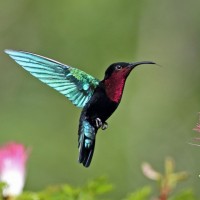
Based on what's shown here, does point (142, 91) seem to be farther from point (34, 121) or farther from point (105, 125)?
point (105, 125)

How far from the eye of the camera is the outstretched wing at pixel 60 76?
1851 millimetres

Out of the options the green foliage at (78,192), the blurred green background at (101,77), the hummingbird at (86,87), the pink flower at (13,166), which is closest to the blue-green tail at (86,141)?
the hummingbird at (86,87)

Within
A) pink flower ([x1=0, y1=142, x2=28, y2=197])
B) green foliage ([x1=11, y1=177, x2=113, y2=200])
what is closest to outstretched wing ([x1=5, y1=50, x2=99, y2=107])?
green foliage ([x1=11, y1=177, x2=113, y2=200])

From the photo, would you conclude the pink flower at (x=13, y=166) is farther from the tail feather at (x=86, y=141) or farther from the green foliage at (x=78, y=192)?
the tail feather at (x=86, y=141)

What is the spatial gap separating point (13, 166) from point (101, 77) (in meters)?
→ 5.68

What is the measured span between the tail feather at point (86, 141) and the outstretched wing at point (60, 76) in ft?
0.17

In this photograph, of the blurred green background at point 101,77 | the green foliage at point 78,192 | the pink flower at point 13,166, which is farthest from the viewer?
the blurred green background at point 101,77

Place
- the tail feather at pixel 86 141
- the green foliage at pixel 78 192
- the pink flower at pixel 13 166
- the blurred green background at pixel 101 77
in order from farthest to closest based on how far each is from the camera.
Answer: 1. the blurred green background at pixel 101 77
2. the pink flower at pixel 13 166
3. the green foliage at pixel 78 192
4. the tail feather at pixel 86 141

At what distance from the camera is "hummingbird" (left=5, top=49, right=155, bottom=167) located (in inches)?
70.5

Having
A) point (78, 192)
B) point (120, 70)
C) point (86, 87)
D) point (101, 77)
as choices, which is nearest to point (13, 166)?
point (78, 192)

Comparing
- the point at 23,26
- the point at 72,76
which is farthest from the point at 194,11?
the point at 72,76

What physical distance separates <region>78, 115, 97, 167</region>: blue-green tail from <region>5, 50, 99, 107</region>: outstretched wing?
0.17 ft

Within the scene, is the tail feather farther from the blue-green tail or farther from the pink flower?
the pink flower

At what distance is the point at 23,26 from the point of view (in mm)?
10531
